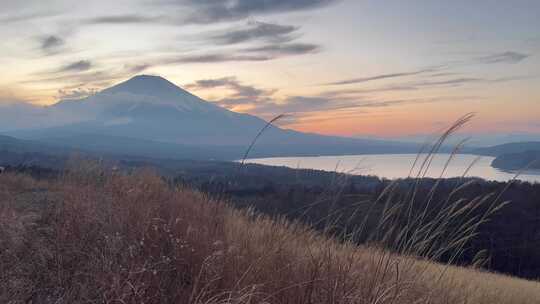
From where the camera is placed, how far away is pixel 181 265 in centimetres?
337

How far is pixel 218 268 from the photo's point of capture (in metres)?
3.15

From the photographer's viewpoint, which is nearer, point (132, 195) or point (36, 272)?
point (36, 272)

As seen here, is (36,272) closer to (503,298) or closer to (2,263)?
(2,263)

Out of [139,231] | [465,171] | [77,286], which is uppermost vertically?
[465,171]

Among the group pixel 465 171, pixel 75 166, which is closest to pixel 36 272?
pixel 465 171

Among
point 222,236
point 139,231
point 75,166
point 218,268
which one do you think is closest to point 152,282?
point 218,268

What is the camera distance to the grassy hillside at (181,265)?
285 centimetres

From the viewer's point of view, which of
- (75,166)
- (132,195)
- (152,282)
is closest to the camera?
(152,282)

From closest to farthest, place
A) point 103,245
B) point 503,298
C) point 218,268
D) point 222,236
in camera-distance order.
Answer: point 218,268, point 103,245, point 222,236, point 503,298

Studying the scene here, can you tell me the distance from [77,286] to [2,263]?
2.01 feet

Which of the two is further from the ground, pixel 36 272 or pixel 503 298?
pixel 36 272

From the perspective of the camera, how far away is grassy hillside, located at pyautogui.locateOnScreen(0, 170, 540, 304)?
285 centimetres

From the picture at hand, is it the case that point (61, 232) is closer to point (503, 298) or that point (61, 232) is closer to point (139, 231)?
point (139, 231)

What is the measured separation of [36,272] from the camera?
3.24 metres
